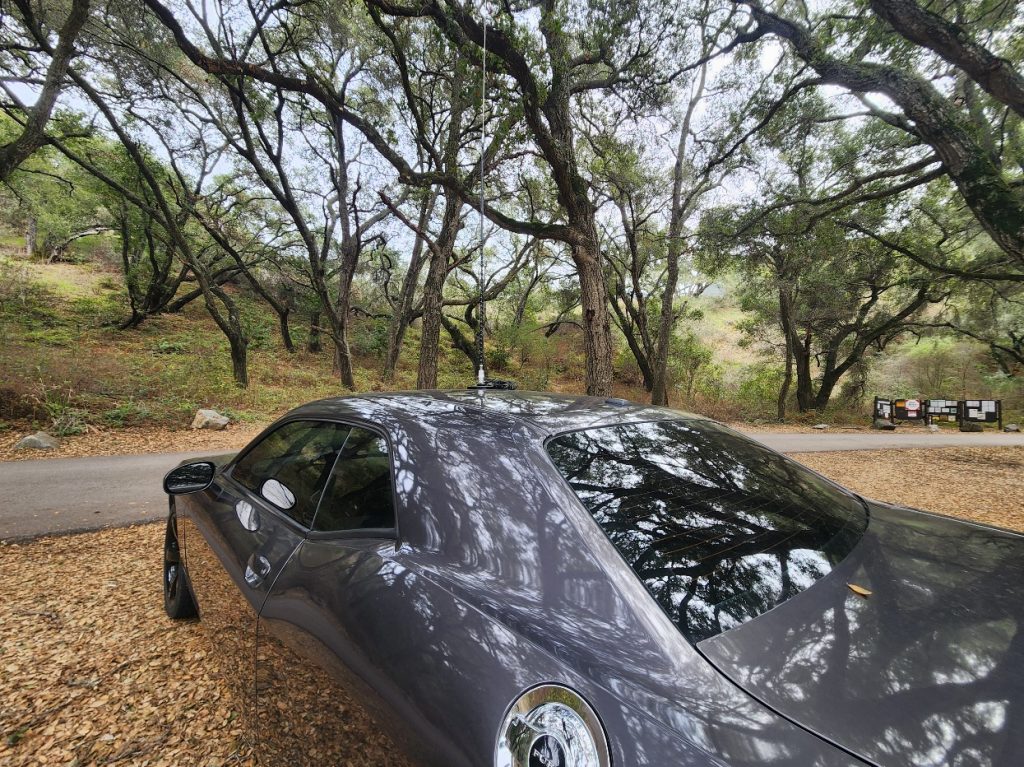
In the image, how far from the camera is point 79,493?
5129 mm

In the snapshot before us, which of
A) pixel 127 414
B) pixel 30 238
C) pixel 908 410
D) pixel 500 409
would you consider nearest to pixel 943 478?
pixel 500 409

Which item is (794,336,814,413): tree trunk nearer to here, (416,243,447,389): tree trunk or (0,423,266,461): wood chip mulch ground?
(416,243,447,389): tree trunk

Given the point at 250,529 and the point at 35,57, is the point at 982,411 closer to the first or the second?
the point at 250,529

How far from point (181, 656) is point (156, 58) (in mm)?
13417

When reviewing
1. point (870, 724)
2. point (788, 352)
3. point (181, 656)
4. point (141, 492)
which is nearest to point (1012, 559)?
point (870, 724)

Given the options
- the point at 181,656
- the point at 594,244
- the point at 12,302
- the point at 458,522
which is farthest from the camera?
the point at 12,302

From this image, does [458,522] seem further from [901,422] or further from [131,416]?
[901,422]

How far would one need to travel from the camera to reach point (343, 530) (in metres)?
1.54

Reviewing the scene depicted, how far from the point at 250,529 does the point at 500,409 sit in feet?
3.88

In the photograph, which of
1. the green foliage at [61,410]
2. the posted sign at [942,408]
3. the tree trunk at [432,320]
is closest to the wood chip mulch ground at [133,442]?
the green foliage at [61,410]

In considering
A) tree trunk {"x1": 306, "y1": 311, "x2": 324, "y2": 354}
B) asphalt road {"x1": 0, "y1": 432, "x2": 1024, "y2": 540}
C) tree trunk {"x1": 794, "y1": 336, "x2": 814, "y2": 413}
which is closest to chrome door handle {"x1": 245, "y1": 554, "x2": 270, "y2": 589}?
asphalt road {"x1": 0, "y1": 432, "x2": 1024, "y2": 540}

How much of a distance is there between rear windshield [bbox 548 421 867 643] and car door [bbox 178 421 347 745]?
1.10 m

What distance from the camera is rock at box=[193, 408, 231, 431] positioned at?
9.04 metres

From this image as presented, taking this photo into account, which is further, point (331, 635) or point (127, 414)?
point (127, 414)
